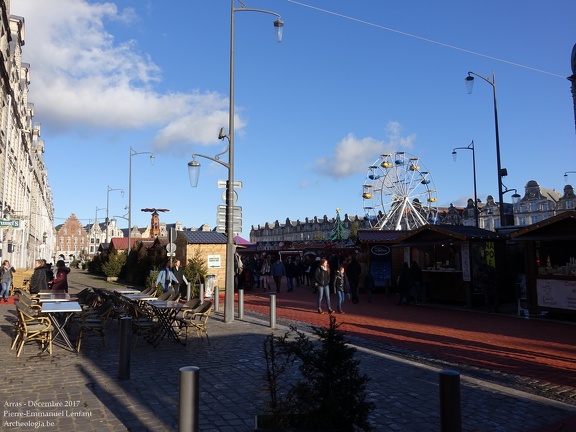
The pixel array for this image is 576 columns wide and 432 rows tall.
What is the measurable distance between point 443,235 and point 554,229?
178 inches

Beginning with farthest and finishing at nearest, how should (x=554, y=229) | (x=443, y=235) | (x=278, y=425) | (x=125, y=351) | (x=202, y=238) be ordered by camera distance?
(x=202, y=238), (x=443, y=235), (x=554, y=229), (x=125, y=351), (x=278, y=425)

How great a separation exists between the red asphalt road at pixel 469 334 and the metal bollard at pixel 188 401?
5.76 metres

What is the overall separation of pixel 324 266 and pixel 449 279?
581cm

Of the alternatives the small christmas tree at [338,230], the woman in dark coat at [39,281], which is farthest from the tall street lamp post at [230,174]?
the small christmas tree at [338,230]

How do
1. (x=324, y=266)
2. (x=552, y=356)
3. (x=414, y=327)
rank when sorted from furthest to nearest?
(x=324, y=266)
(x=414, y=327)
(x=552, y=356)

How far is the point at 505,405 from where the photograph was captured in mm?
5949

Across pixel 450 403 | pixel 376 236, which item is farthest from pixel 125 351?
pixel 376 236

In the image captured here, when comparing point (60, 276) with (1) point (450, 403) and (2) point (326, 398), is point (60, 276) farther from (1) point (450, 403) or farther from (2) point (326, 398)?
(1) point (450, 403)

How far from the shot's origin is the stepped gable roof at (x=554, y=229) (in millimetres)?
13258

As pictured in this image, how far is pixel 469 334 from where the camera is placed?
11.5m

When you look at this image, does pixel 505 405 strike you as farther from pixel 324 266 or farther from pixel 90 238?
pixel 90 238

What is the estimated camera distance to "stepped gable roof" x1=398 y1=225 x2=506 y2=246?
56.6 ft

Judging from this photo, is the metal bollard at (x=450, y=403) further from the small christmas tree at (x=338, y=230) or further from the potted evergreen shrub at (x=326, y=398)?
the small christmas tree at (x=338, y=230)

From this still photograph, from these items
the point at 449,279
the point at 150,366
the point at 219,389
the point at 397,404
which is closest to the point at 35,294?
the point at 150,366
